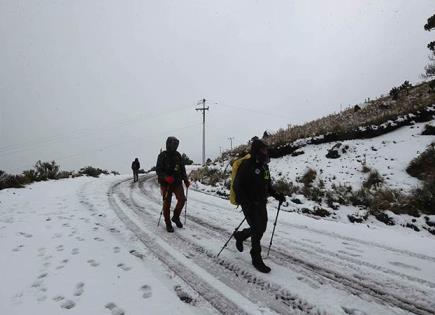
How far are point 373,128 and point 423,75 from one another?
11102 mm

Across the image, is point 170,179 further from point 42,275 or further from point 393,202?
point 393,202

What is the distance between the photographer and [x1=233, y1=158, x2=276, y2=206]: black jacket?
5.08 metres

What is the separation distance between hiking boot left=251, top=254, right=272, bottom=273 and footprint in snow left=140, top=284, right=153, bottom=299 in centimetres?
168

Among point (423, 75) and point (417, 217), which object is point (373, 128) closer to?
point (417, 217)

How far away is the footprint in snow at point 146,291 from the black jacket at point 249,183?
1886 mm

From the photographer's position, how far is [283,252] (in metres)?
5.87

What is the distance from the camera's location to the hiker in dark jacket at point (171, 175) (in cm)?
776

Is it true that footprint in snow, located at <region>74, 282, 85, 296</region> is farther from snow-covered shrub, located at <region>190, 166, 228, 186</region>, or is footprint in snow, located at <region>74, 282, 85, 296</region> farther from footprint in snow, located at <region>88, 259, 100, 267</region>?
snow-covered shrub, located at <region>190, 166, 228, 186</region>

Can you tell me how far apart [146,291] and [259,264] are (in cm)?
176

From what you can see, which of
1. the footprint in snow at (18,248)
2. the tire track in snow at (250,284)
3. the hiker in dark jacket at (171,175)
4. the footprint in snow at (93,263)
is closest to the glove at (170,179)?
the hiker in dark jacket at (171,175)

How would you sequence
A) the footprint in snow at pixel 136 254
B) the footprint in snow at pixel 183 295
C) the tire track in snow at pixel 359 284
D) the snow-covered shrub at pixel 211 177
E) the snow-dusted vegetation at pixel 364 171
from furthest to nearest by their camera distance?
the snow-covered shrub at pixel 211 177, the snow-dusted vegetation at pixel 364 171, the footprint in snow at pixel 136 254, the footprint in snow at pixel 183 295, the tire track in snow at pixel 359 284

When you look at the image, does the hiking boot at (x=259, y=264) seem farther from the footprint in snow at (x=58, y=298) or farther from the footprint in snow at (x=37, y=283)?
the footprint in snow at (x=37, y=283)

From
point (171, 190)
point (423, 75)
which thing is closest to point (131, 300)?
point (171, 190)

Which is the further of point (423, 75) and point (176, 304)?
point (423, 75)
